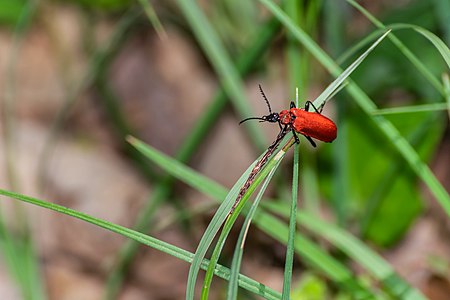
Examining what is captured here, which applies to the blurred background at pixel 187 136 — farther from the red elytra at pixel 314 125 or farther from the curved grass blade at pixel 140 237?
the curved grass blade at pixel 140 237

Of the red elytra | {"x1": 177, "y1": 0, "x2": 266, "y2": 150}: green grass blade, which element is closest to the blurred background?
{"x1": 177, "y1": 0, "x2": 266, "y2": 150}: green grass blade

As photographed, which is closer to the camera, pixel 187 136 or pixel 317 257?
pixel 317 257

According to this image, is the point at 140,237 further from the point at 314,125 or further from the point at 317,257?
the point at 317,257

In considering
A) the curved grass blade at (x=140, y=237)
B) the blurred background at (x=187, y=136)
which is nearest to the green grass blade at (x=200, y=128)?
the blurred background at (x=187, y=136)

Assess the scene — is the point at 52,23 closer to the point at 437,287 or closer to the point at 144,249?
the point at 144,249

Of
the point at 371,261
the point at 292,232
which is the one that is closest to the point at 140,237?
the point at 292,232

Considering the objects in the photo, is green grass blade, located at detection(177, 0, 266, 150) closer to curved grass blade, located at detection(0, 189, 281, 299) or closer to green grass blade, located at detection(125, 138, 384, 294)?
green grass blade, located at detection(125, 138, 384, 294)

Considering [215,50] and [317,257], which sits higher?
[215,50]

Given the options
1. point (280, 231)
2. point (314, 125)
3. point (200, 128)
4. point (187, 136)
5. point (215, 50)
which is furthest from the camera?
point (187, 136)

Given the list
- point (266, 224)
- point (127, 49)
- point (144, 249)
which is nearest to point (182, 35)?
point (127, 49)
